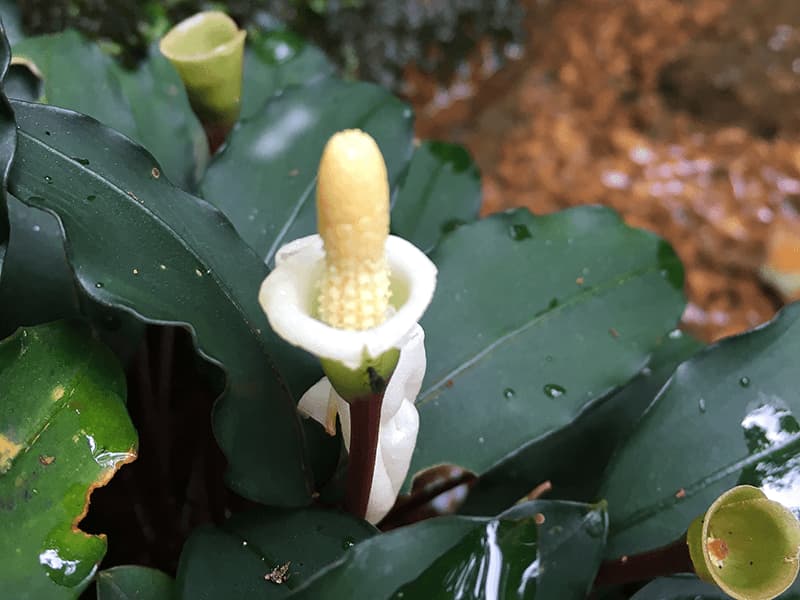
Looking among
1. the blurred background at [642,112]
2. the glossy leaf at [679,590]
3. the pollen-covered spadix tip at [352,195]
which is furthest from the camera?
the blurred background at [642,112]

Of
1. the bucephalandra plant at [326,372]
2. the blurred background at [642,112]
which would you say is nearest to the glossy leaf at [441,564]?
the bucephalandra plant at [326,372]

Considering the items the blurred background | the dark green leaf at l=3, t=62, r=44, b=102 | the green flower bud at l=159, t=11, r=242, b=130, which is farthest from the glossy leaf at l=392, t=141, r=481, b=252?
the blurred background

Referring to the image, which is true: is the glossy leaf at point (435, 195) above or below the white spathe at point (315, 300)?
below

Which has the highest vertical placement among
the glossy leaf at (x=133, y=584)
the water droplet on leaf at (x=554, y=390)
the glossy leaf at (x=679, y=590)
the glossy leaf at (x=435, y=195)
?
the glossy leaf at (x=133, y=584)

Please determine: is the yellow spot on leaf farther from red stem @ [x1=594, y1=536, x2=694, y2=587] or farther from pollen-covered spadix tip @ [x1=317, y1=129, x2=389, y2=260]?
red stem @ [x1=594, y1=536, x2=694, y2=587]

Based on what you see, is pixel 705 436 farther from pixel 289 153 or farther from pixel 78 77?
pixel 78 77

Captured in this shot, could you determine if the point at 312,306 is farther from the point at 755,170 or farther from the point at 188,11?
the point at 755,170

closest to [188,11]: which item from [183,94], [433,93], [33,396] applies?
[183,94]

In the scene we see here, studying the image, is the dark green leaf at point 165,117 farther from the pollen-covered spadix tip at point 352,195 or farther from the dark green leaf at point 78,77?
the pollen-covered spadix tip at point 352,195

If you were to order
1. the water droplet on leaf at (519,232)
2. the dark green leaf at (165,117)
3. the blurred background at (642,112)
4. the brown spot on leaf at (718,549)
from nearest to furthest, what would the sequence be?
the brown spot on leaf at (718,549)
the water droplet on leaf at (519,232)
the dark green leaf at (165,117)
the blurred background at (642,112)
